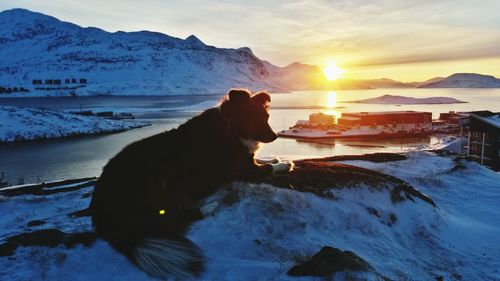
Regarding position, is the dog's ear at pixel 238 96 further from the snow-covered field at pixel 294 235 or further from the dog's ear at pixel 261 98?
the snow-covered field at pixel 294 235

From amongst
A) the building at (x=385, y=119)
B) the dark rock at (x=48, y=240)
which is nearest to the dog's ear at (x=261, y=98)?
the dark rock at (x=48, y=240)

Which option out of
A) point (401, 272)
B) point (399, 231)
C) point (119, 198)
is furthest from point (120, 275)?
point (399, 231)

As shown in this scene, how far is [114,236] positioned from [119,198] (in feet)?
1.75

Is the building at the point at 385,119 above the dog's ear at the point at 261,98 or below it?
below

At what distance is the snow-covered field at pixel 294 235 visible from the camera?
21.6 feet

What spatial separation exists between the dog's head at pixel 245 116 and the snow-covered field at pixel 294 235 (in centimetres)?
216

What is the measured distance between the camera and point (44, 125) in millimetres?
82562

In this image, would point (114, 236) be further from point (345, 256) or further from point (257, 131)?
point (345, 256)

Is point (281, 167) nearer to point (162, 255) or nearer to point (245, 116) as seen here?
point (245, 116)

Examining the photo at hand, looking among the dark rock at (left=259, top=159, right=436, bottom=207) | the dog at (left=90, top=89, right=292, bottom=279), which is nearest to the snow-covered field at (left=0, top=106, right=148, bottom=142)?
the dark rock at (left=259, top=159, right=436, bottom=207)

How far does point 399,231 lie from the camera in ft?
34.8

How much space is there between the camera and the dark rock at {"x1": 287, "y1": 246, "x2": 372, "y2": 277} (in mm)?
6617

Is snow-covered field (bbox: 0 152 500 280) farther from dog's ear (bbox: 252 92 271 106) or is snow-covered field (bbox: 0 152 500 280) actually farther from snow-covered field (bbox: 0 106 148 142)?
snow-covered field (bbox: 0 106 148 142)

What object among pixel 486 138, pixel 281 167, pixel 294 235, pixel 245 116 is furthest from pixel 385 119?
pixel 245 116
